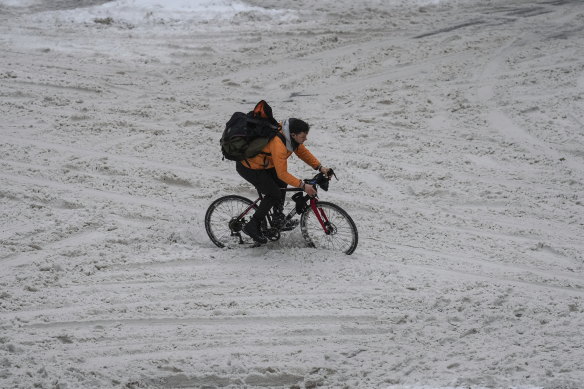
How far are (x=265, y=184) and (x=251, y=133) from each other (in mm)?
565

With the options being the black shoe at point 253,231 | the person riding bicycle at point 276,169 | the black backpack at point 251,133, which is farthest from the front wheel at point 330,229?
the black backpack at point 251,133

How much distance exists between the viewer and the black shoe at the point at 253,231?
666 centimetres

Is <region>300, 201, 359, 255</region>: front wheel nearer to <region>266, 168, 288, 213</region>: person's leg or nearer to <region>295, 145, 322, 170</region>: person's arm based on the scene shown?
<region>266, 168, 288, 213</region>: person's leg

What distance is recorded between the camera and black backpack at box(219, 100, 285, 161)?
242 inches

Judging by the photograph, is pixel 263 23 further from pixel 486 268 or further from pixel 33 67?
pixel 486 268

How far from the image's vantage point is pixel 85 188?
8172 mm

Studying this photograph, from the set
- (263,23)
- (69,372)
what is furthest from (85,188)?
(263,23)

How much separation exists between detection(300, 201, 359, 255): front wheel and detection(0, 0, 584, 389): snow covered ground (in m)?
0.20

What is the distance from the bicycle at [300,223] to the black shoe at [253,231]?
0.06 metres

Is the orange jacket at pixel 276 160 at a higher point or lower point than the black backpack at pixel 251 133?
lower

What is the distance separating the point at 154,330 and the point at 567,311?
144 inches

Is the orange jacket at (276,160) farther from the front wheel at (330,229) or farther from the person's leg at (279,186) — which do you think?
the front wheel at (330,229)

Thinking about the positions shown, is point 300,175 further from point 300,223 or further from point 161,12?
point 161,12

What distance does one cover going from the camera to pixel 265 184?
6.41 m
